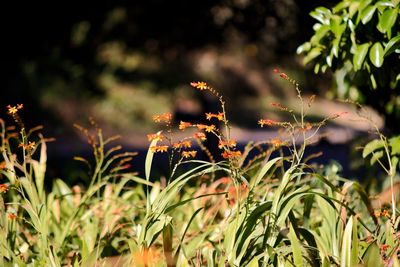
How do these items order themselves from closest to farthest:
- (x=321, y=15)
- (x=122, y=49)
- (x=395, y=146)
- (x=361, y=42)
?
(x=395, y=146) → (x=361, y=42) → (x=321, y=15) → (x=122, y=49)

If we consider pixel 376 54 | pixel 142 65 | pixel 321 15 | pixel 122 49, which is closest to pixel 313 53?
pixel 321 15

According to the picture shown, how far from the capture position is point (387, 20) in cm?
301

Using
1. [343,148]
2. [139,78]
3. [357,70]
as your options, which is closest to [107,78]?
[139,78]

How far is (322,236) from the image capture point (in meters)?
3.08

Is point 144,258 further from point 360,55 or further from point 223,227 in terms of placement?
point 360,55

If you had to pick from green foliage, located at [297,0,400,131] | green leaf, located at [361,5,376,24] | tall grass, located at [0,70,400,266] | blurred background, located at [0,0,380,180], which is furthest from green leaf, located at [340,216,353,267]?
blurred background, located at [0,0,380,180]

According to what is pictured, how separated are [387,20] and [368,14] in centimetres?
13

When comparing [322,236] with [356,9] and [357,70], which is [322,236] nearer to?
[357,70]

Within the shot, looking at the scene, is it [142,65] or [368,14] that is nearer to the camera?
[368,14]

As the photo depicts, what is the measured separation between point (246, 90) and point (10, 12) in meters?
7.04

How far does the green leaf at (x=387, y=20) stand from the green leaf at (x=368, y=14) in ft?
0.24

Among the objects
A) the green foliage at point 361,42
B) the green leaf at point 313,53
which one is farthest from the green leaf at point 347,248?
the green leaf at point 313,53

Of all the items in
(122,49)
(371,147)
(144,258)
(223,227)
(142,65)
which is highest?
(122,49)

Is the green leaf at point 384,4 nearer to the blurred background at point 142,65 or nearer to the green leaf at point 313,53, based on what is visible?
the green leaf at point 313,53
